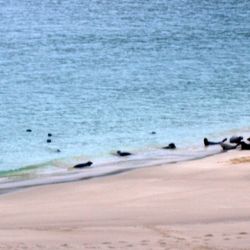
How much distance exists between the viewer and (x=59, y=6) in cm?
8788

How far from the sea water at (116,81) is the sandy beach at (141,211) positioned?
15.3 ft

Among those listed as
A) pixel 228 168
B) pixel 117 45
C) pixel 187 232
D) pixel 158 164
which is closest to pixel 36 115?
pixel 158 164

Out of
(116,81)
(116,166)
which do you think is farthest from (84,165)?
(116,81)

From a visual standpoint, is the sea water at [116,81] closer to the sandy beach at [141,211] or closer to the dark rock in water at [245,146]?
the dark rock in water at [245,146]

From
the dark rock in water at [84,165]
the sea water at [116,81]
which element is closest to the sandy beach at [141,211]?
the dark rock in water at [84,165]

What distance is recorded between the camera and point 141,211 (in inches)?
745

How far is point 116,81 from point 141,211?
25.8m

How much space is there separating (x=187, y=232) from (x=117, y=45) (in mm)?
42874

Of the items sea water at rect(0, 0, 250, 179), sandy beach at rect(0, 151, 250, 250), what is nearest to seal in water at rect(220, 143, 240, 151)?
sea water at rect(0, 0, 250, 179)

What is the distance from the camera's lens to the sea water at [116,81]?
31.2 meters

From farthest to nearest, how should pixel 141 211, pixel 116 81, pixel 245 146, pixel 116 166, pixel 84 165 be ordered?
pixel 116 81 → pixel 245 146 → pixel 84 165 → pixel 116 166 → pixel 141 211

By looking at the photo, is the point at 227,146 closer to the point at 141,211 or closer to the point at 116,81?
the point at 141,211

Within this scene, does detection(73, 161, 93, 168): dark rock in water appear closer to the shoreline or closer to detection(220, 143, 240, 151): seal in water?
the shoreline

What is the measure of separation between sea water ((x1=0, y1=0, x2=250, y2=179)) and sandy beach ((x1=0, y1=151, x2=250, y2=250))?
184 inches
